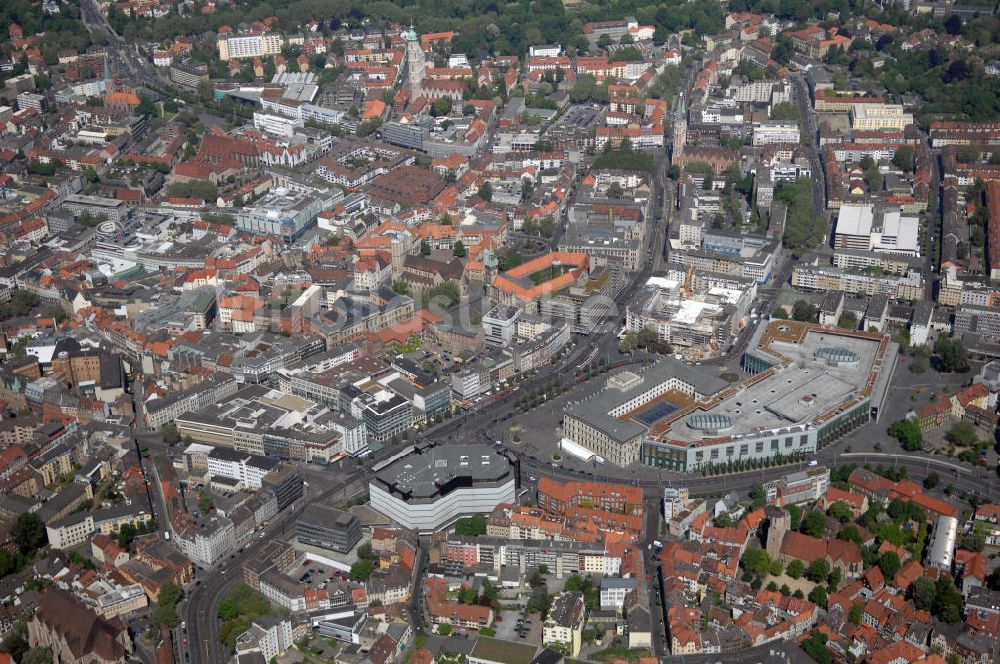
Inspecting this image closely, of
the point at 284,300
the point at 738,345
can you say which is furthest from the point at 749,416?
the point at 284,300

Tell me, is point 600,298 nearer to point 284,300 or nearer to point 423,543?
point 284,300

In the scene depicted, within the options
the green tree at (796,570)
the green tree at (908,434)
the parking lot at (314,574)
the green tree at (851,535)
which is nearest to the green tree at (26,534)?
the parking lot at (314,574)

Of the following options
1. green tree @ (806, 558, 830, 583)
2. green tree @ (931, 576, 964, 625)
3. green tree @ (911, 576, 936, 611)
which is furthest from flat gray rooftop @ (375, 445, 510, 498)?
green tree @ (931, 576, 964, 625)

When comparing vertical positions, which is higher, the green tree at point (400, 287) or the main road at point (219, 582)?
the green tree at point (400, 287)

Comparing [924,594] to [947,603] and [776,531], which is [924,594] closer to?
[947,603]

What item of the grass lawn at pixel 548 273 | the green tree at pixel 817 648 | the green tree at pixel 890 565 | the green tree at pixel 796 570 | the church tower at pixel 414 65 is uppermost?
the church tower at pixel 414 65

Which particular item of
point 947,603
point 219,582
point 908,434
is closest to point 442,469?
point 219,582

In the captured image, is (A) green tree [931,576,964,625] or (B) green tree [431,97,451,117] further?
(B) green tree [431,97,451,117]

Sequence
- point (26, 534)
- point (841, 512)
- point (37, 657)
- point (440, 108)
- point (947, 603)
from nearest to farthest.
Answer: point (37, 657) → point (947, 603) → point (841, 512) → point (26, 534) → point (440, 108)

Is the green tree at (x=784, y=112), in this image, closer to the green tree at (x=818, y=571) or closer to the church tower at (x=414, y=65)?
the church tower at (x=414, y=65)

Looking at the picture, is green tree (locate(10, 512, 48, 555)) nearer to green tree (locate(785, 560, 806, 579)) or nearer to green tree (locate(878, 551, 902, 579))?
green tree (locate(785, 560, 806, 579))

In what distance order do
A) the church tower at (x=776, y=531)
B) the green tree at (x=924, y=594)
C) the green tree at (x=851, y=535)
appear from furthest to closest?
the green tree at (x=851, y=535), the church tower at (x=776, y=531), the green tree at (x=924, y=594)
